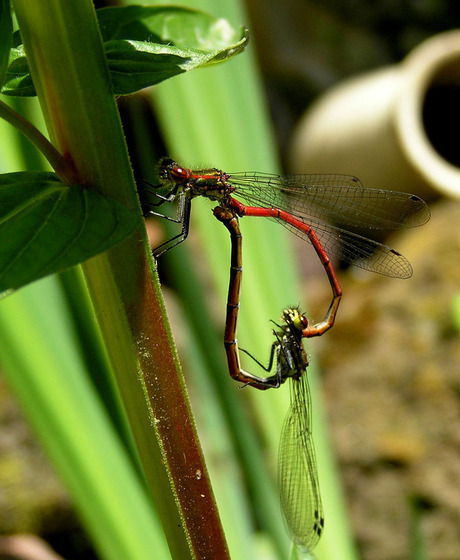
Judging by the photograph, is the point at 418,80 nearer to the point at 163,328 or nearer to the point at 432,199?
the point at 432,199

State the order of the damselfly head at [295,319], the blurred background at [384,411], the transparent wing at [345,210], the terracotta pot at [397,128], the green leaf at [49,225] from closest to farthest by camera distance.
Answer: the green leaf at [49,225] < the damselfly head at [295,319] < the transparent wing at [345,210] < the blurred background at [384,411] < the terracotta pot at [397,128]

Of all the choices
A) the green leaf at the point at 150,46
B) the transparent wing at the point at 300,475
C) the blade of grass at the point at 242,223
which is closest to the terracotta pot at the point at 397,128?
the blade of grass at the point at 242,223

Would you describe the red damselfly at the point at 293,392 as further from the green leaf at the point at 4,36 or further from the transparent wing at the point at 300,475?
the green leaf at the point at 4,36

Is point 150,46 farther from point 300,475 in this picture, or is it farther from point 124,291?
point 300,475

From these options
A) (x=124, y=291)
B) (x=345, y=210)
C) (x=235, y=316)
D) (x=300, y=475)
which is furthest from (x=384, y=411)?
(x=124, y=291)

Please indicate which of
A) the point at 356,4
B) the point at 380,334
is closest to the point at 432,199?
the point at 380,334

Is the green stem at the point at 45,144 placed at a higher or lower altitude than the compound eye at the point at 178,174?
higher
